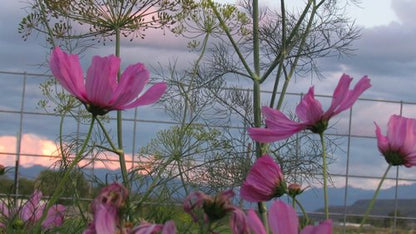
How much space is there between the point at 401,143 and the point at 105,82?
0.25 metres

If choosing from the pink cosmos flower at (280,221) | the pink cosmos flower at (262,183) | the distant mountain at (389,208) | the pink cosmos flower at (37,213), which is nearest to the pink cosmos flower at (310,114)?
the pink cosmos flower at (262,183)

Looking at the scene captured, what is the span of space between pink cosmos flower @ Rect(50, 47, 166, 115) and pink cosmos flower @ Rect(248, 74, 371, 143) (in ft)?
0.30

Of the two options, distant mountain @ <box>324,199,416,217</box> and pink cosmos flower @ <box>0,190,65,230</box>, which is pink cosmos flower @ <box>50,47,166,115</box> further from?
distant mountain @ <box>324,199,416,217</box>

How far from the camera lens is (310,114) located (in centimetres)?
59

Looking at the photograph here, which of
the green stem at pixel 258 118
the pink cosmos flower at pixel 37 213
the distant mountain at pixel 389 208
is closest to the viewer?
the pink cosmos flower at pixel 37 213

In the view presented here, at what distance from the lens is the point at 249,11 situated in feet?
9.46

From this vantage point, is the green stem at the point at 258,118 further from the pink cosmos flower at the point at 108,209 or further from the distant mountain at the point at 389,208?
the distant mountain at the point at 389,208

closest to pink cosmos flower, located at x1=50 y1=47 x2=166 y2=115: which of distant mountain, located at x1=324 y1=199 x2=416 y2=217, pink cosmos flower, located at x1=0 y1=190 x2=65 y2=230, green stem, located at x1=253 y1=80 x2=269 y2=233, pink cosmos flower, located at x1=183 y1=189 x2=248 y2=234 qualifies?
pink cosmos flower, located at x1=183 y1=189 x2=248 y2=234

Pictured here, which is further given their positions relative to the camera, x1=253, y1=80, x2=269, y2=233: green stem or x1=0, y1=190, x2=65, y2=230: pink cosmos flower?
x1=253, y1=80, x2=269, y2=233: green stem

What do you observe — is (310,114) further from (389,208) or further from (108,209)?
(389,208)

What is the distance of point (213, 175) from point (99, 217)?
114 inches

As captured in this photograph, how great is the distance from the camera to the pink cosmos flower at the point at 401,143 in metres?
0.60

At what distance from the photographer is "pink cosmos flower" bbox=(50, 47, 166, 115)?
53 centimetres

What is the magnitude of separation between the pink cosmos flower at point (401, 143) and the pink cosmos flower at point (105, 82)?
200 mm
